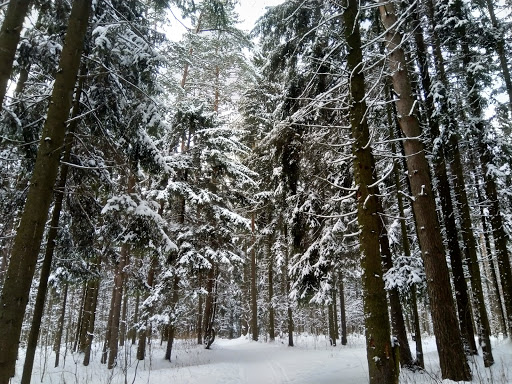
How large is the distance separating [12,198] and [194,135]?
8.85m

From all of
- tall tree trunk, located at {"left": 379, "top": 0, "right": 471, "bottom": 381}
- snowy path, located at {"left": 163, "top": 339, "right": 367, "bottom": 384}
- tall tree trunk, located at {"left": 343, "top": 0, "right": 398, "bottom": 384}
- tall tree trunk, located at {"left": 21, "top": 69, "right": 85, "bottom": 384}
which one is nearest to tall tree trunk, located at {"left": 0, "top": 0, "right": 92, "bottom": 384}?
tall tree trunk, located at {"left": 21, "top": 69, "right": 85, "bottom": 384}

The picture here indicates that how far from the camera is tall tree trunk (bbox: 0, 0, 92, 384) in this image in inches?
148

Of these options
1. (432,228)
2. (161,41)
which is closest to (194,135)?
(161,41)

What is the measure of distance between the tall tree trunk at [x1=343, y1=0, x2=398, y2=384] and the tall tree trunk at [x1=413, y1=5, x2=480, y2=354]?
13.8 ft

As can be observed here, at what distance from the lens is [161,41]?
24.9ft

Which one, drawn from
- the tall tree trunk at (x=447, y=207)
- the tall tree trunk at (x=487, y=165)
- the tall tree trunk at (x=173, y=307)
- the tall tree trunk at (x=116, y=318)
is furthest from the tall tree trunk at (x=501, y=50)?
the tall tree trunk at (x=173, y=307)

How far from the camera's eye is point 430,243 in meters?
5.89

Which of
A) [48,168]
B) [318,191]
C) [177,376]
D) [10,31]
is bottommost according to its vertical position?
[177,376]

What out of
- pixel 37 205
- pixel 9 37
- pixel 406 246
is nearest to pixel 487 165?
pixel 406 246

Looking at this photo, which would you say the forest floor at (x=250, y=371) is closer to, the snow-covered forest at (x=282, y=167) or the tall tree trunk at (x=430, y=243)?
the snow-covered forest at (x=282, y=167)

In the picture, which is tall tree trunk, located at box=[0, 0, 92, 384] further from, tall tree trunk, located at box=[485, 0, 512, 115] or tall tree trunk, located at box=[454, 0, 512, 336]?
tall tree trunk, located at box=[485, 0, 512, 115]

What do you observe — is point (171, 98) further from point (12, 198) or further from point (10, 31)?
point (10, 31)

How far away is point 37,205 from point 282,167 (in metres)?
6.81

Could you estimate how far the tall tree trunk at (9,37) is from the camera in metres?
4.10
